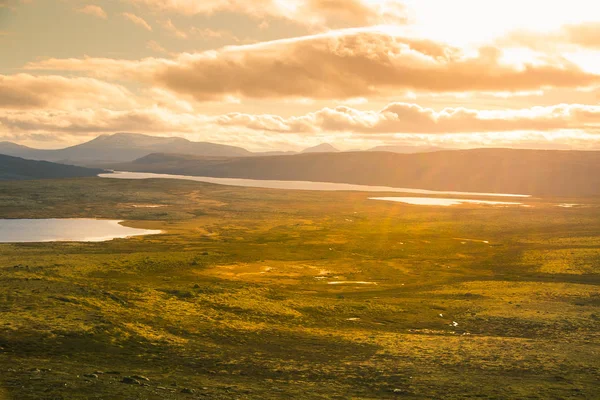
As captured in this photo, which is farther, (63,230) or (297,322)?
(63,230)

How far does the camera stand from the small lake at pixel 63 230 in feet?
388

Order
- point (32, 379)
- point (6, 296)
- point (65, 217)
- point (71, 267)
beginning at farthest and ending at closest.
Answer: point (65, 217), point (71, 267), point (6, 296), point (32, 379)

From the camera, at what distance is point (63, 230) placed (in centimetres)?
13488

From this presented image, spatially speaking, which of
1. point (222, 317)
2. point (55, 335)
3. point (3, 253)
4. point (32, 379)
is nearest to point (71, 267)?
point (3, 253)

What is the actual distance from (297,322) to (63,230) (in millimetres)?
103108

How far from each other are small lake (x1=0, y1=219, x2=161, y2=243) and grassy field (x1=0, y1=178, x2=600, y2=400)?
50.5 feet

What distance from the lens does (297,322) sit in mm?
50906

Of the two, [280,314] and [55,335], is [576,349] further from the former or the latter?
[55,335]

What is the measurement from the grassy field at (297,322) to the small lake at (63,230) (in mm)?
15391

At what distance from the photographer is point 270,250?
4181 inches

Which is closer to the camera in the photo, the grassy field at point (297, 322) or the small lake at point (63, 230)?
the grassy field at point (297, 322)

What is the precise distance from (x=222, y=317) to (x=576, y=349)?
30.4m

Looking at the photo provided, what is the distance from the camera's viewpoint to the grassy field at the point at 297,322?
105ft

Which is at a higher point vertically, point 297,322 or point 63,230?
point 63,230
